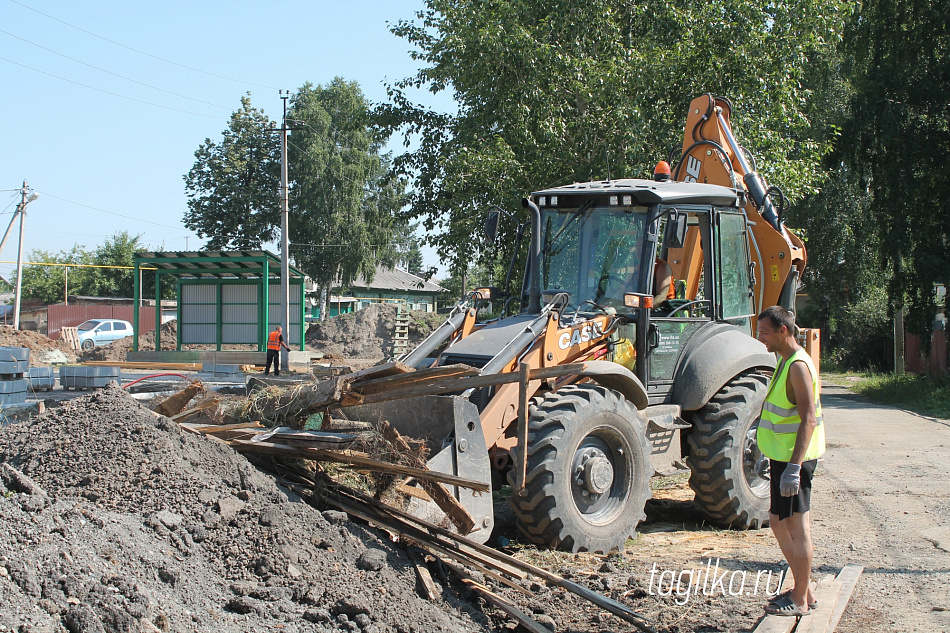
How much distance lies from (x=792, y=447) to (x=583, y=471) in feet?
5.68

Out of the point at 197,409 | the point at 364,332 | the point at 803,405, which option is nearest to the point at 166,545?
the point at 197,409

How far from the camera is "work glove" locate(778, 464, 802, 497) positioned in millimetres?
4719

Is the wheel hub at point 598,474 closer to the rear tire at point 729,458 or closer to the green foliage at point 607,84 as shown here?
the rear tire at point 729,458

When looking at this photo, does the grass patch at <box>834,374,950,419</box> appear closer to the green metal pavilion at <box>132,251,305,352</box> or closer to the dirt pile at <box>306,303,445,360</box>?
the green metal pavilion at <box>132,251,305,352</box>

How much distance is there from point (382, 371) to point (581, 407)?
153cm

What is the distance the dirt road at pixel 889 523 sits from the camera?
5105 mm

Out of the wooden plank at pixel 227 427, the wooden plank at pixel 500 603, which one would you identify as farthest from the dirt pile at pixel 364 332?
the wooden plank at pixel 500 603

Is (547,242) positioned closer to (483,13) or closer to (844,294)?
(483,13)

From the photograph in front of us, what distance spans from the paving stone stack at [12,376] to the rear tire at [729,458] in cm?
1161

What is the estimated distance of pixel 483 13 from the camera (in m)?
17.7

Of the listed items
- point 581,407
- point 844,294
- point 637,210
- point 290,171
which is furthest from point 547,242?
point 290,171

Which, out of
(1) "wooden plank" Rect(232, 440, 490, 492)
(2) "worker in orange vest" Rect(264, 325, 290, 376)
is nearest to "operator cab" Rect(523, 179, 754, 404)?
(1) "wooden plank" Rect(232, 440, 490, 492)

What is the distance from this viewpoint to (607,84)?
52.4 feet

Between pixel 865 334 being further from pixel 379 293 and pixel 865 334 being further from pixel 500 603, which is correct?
pixel 379 293
